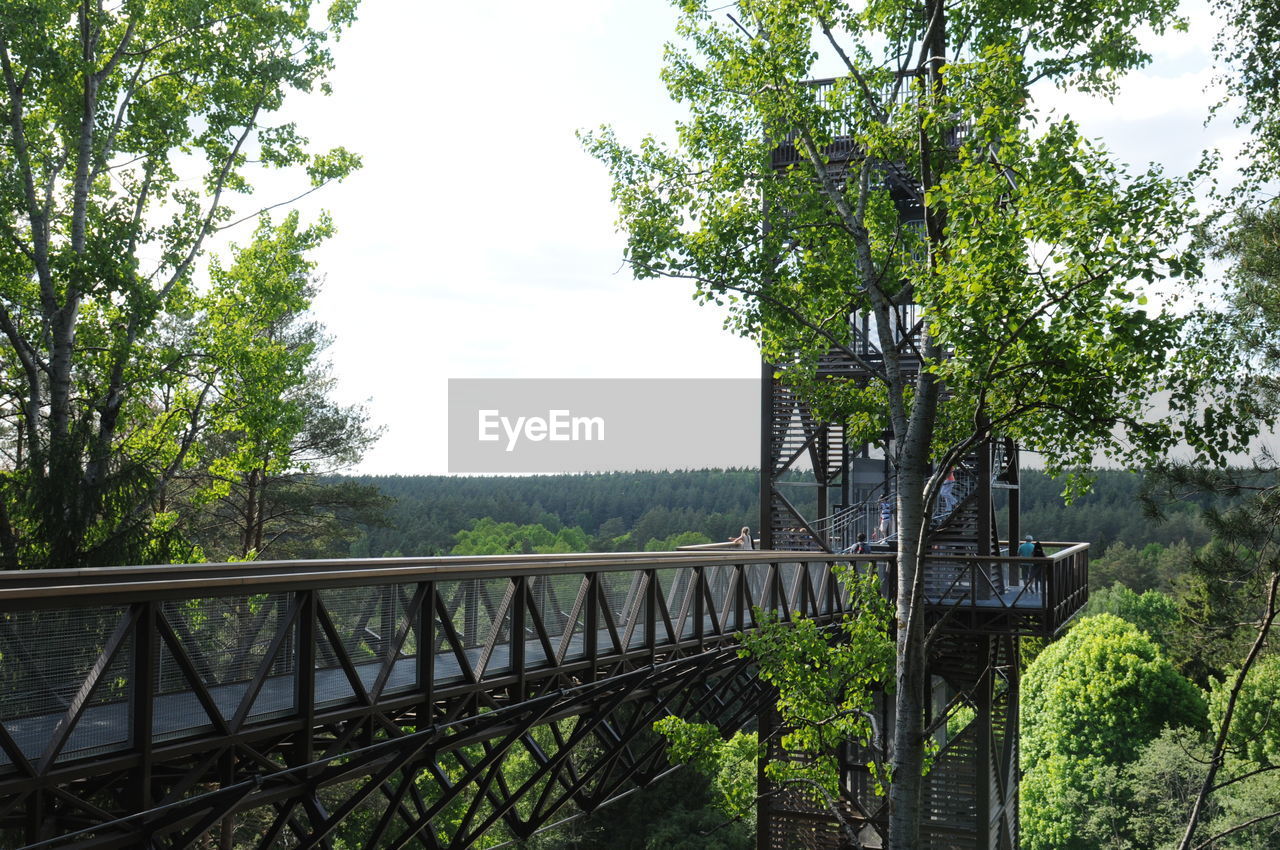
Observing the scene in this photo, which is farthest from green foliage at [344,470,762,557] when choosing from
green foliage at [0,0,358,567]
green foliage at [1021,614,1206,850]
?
green foliage at [0,0,358,567]

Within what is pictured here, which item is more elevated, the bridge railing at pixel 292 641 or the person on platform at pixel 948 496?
the person on platform at pixel 948 496

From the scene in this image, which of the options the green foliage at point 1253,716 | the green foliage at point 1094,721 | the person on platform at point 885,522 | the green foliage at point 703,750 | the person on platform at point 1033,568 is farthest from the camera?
the green foliage at point 1094,721

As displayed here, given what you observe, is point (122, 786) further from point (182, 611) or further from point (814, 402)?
point (814, 402)

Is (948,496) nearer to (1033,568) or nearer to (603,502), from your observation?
(1033,568)

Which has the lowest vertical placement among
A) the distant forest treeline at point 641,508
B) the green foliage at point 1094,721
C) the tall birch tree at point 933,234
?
the green foliage at point 1094,721

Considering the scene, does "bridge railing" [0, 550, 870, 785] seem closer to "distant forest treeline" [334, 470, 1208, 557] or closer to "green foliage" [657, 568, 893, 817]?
"green foliage" [657, 568, 893, 817]

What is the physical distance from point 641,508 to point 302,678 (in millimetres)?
84632

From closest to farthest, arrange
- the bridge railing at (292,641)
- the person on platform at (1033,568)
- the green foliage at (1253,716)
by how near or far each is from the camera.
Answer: the bridge railing at (292,641) → the person on platform at (1033,568) → the green foliage at (1253,716)

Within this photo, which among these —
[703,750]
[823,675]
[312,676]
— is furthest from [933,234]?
[312,676]

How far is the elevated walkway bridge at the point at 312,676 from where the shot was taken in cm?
505

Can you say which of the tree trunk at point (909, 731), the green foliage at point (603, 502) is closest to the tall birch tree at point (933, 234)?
the tree trunk at point (909, 731)

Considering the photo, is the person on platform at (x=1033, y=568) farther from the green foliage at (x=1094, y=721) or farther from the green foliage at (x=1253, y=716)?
the green foliage at (x=1094, y=721)

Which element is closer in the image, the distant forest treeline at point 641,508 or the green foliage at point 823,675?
the green foliage at point 823,675

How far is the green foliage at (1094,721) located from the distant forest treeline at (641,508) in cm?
3308
